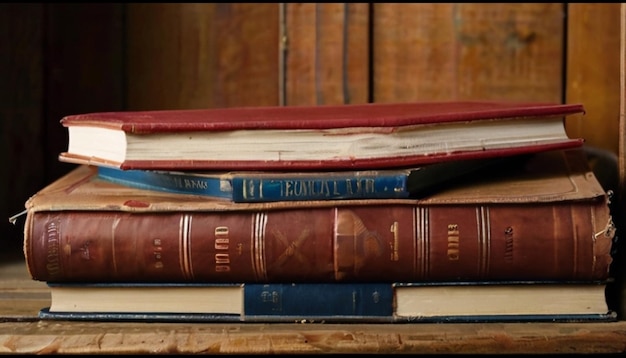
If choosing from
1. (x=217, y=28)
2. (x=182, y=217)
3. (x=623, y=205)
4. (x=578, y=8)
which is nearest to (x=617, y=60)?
(x=578, y=8)

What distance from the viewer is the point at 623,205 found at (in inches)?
28.3

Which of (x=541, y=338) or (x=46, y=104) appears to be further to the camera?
(x=46, y=104)

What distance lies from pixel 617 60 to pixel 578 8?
0.26 ft

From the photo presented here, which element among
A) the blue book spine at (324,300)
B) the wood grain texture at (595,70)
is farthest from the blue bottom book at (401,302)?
the wood grain texture at (595,70)

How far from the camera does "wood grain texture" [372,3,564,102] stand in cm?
106

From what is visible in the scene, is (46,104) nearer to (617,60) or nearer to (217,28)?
(217,28)

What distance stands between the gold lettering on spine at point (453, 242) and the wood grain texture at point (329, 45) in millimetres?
444

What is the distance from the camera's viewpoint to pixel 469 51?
42.1 inches

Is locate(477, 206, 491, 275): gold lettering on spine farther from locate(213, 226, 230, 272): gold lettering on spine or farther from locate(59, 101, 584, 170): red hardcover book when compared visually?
locate(213, 226, 230, 272): gold lettering on spine

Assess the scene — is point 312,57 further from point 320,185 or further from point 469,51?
point 320,185

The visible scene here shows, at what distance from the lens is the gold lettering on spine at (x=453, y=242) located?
657 millimetres

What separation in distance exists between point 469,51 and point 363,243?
1.60ft

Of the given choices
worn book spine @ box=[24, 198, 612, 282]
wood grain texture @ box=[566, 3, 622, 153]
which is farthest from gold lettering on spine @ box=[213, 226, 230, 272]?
wood grain texture @ box=[566, 3, 622, 153]

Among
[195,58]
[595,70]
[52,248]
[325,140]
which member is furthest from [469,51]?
[52,248]
